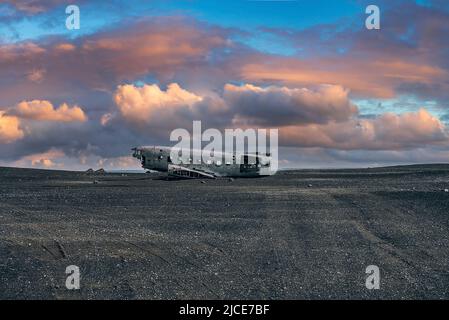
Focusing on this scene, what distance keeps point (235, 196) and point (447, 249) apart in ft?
72.9

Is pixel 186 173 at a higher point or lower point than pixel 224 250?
higher

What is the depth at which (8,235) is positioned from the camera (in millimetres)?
20281

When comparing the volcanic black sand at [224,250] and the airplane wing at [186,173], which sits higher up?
the airplane wing at [186,173]

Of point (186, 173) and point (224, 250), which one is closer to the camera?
point (224, 250)

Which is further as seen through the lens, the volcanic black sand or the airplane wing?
the airplane wing

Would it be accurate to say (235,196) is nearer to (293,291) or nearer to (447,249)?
(447,249)

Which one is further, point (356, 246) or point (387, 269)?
point (356, 246)

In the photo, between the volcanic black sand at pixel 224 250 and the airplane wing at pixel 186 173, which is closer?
the volcanic black sand at pixel 224 250

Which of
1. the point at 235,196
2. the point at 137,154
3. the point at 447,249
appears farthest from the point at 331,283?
the point at 137,154

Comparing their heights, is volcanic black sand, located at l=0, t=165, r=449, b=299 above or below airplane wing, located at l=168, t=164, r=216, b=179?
below

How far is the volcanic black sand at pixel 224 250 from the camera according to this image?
12508 millimetres

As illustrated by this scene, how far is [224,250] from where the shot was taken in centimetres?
1730

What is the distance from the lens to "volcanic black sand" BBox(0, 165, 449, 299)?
12508 millimetres
